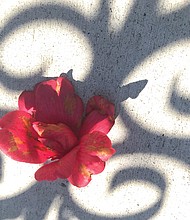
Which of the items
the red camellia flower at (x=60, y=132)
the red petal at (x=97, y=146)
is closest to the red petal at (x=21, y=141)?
the red camellia flower at (x=60, y=132)

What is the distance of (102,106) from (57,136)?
7.9 inches

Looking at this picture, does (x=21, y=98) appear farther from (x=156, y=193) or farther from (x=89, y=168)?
(x=156, y=193)

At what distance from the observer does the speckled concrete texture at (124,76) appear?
50.6 inches

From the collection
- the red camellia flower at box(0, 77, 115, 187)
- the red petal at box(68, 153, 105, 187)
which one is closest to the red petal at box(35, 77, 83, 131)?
the red camellia flower at box(0, 77, 115, 187)

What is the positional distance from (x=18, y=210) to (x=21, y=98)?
1.62ft

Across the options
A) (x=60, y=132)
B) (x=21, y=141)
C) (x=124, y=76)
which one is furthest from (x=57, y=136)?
(x=124, y=76)

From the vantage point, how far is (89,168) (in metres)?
1.23

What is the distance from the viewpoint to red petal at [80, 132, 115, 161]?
1.21 m

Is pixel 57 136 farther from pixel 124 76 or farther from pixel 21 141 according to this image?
pixel 124 76

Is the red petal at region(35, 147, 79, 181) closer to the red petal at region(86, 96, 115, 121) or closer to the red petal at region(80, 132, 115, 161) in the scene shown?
the red petal at region(80, 132, 115, 161)

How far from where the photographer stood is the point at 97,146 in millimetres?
1218

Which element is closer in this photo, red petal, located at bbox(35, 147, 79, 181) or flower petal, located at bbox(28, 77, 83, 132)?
red petal, located at bbox(35, 147, 79, 181)

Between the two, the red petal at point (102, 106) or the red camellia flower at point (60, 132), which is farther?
the red petal at point (102, 106)

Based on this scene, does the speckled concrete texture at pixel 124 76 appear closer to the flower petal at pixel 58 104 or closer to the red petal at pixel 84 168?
the flower petal at pixel 58 104
